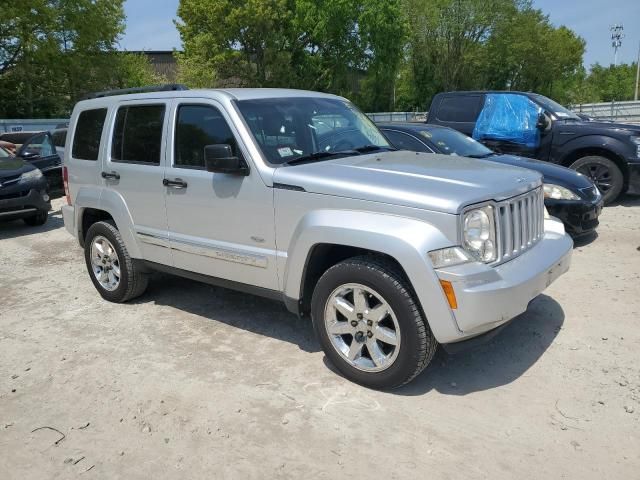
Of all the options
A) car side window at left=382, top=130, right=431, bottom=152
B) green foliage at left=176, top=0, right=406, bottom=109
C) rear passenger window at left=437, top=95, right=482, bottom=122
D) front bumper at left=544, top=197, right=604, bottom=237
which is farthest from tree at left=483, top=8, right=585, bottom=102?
front bumper at left=544, top=197, right=604, bottom=237

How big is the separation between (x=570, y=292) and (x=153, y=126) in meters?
4.02

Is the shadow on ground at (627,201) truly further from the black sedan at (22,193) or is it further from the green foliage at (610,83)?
the green foliage at (610,83)

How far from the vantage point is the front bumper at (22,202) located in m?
8.77

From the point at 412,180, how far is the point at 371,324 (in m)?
0.93

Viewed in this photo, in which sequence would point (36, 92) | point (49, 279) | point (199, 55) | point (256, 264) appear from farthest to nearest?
point (199, 55), point (36, 92), point (49, 279), point (256, 264)

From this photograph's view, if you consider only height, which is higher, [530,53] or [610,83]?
[530,53]

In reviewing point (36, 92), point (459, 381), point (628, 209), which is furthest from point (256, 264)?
point (36, 92)

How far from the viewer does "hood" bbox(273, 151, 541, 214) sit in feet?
10.5

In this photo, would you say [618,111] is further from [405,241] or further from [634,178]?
[405,241]

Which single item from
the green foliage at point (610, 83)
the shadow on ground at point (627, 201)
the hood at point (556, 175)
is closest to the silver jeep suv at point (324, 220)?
the hood at point (556, 175)

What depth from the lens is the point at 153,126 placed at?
4703 mm

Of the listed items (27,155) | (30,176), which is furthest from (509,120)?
(27,155)

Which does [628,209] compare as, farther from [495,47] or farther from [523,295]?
[495,47]

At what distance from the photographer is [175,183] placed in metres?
4.41
